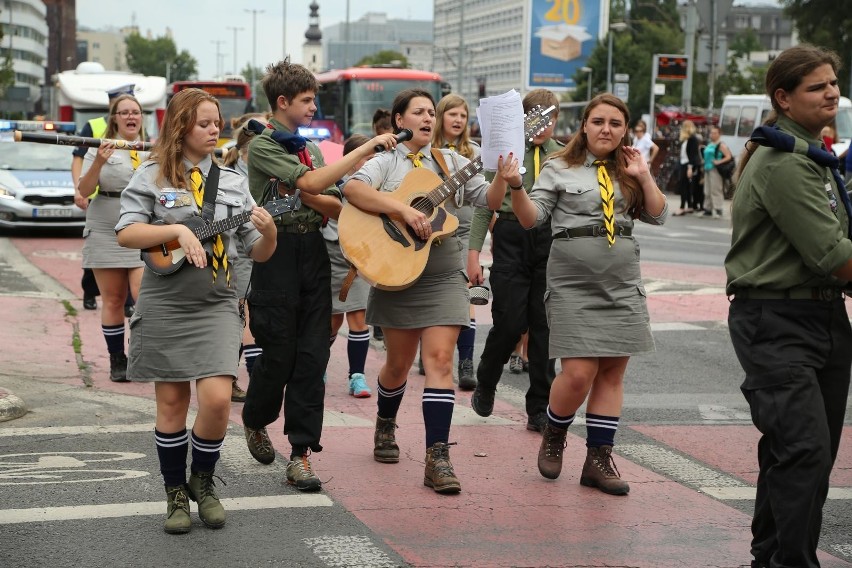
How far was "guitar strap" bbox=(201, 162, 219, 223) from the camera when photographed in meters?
5.40

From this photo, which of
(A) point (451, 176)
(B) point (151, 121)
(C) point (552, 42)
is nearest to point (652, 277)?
(A) point (451, 176)

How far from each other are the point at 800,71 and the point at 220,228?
7.76 feet

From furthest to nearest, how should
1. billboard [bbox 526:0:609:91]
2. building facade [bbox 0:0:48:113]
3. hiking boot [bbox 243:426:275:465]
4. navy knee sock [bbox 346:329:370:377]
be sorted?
1. building facade [bbox 0:0:48:113]
2. billboard [bbox 526:0:609:91]
3. navy knee sock [bbox 346:329:370:377]
4. hiking boot [bbox 243:426:275:465]

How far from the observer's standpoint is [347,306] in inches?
335

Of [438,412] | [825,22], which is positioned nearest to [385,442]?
[438,412]

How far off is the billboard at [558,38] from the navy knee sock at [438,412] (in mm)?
65064

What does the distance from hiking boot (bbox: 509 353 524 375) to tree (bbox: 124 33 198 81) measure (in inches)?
7061

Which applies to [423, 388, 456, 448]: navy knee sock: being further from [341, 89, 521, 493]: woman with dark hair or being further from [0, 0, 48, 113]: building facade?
[0, 0, 48, 113]: building facade

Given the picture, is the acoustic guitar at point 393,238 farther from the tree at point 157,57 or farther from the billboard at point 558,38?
the tree at point 157,57

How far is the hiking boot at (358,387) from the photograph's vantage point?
8.65 meters

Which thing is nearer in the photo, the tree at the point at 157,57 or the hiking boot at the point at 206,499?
the hiking boot at the point at 206,499

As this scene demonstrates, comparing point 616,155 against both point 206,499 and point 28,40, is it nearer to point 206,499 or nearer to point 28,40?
point 206,499

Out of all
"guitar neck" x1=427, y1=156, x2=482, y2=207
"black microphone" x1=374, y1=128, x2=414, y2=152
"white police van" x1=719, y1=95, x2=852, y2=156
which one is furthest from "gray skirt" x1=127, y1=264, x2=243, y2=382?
"white police van" x1=719, y1=95, x2=852, y2=156

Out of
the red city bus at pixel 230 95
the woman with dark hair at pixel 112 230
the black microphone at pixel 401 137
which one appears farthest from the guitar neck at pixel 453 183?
the red city bus at pixel 230 95
